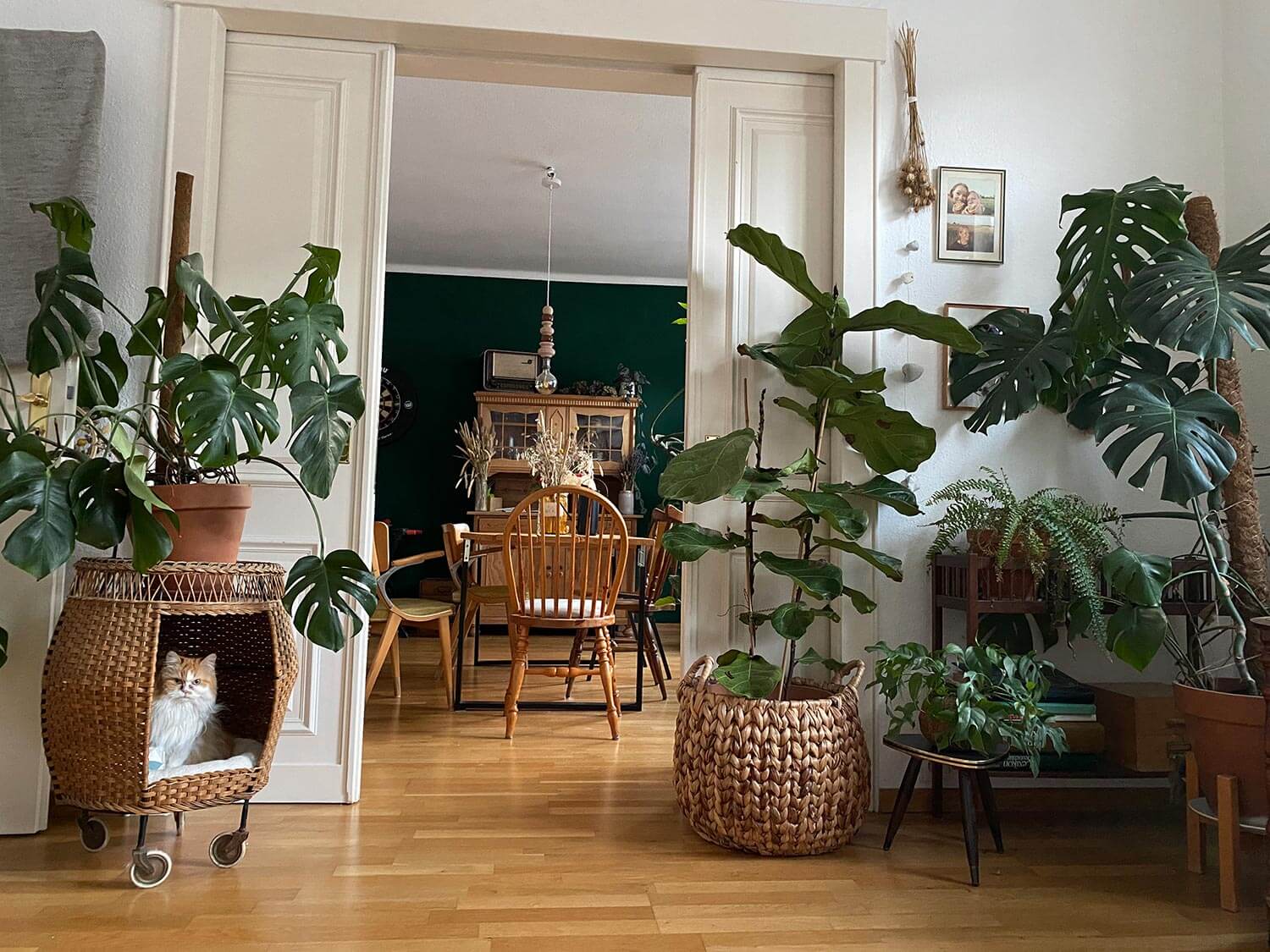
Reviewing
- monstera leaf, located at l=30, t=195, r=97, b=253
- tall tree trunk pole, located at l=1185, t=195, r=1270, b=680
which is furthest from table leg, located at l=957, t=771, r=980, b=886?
monstera leaf, located at l=30, t=195, r=97, b=253

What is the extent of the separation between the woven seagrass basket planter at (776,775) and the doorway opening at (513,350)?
2896 mm

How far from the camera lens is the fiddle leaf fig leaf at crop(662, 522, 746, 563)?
2.32 meters

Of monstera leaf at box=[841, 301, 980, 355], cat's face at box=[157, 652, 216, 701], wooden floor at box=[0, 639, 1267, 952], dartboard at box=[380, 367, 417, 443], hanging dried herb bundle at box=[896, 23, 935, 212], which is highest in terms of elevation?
hanging dried herb bundle at box=[896, 23, 935, 212]

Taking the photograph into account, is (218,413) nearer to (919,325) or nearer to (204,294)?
(204,294)

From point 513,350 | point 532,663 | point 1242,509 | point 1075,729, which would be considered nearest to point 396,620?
point 532,663

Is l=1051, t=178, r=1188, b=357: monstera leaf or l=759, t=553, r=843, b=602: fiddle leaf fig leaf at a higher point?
l=1051, t=178, r=1188, b=357: monstera leaf

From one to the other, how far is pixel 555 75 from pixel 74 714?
2210 mm

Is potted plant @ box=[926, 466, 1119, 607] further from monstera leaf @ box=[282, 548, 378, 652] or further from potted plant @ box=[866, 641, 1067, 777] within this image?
monstera leaf @ box=[282, 548, 378, 652]

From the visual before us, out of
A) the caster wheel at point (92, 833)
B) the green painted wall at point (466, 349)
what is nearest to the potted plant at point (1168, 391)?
the caster wheel at point (92, 833)

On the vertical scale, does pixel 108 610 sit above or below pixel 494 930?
above

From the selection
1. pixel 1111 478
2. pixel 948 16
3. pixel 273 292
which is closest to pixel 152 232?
pixel 273 292

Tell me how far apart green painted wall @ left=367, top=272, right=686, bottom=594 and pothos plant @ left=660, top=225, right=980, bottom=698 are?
A: 470cm

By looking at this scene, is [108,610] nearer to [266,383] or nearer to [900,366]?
[266,383]

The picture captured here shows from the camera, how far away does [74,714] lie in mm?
1927
